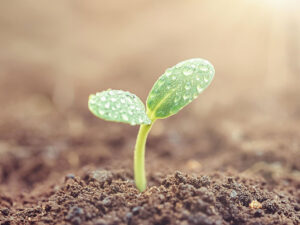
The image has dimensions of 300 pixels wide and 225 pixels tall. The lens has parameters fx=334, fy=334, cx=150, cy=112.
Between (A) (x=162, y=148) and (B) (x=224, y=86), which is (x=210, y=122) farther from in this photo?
(B) (x=224, y=86)

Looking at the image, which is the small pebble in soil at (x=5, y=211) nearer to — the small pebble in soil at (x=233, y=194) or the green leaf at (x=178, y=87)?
the green leaf at (x=178, y=87)

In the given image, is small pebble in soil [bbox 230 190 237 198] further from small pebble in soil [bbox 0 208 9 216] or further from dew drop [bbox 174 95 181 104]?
small pebble in soil [bbox 0 208 9 216]

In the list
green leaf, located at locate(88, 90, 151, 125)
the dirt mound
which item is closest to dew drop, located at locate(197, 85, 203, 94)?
green leaf, located at locate(88, 90, 151, 125)

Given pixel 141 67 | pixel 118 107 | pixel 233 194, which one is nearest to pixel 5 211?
pixel 118 107

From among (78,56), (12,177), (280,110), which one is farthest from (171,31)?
(12,177)

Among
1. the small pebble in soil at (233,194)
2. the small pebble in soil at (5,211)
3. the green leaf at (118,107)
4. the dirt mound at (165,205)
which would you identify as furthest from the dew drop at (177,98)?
the small pebble in soil at (5,211)
